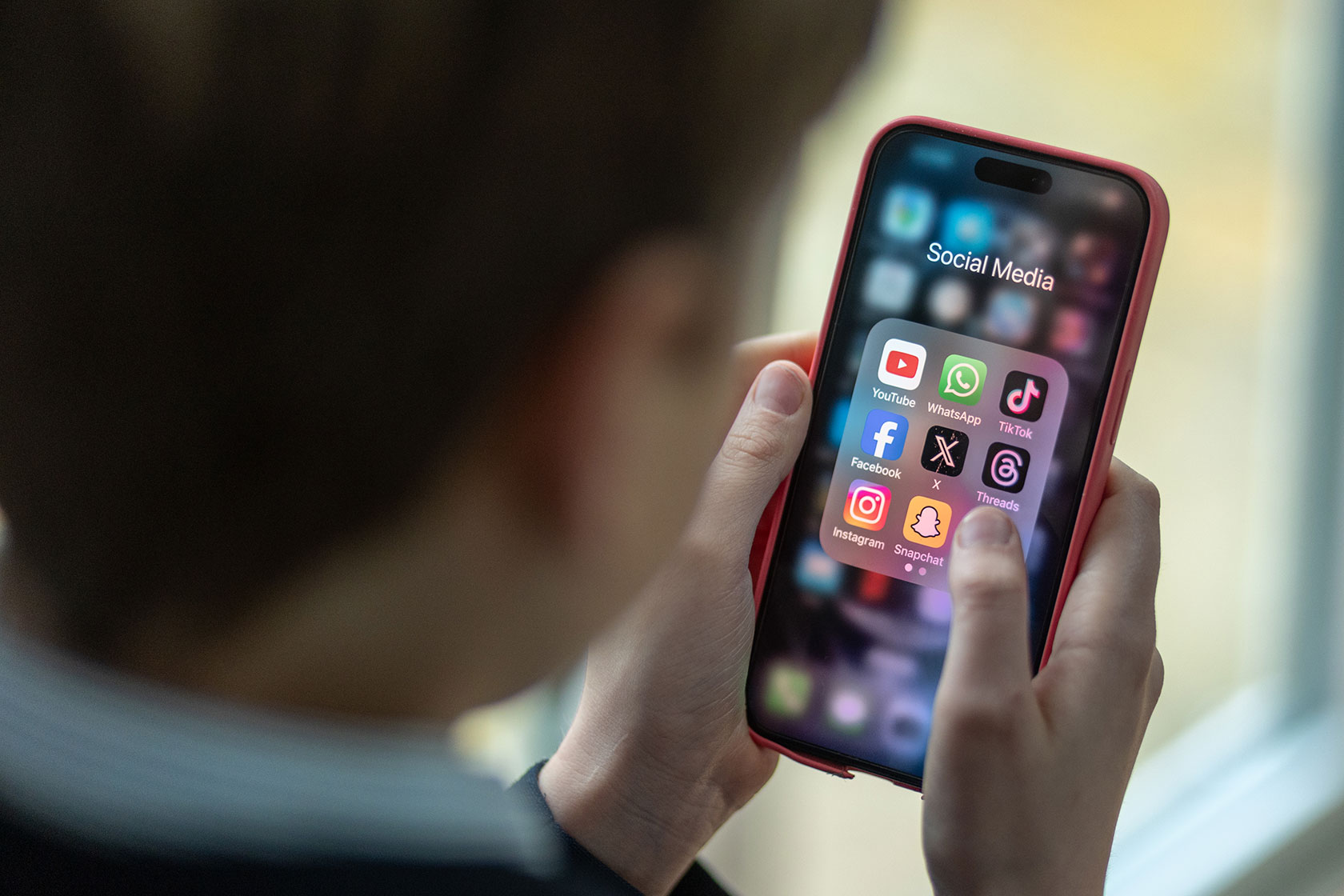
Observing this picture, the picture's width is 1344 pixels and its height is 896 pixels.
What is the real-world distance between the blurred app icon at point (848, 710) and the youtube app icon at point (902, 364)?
0.18m

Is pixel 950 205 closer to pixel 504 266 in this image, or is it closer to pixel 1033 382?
pixel 1033 382

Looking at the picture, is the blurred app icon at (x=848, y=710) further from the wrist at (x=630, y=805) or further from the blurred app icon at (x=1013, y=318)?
the blurred app icon at (x=1013, y=318)

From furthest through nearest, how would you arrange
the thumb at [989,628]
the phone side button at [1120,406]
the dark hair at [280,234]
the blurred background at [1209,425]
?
1. the blurred background at [1209,425]
2. the phone side button at [1120,406]
3. the thumb at [989,628]
4. the dark hair at [280,234]

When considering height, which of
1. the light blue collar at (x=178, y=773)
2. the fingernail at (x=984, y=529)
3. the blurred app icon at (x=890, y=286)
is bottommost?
the fingernail at (x=984, y=529)

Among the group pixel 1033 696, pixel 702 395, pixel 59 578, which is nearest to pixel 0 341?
pixel 59 578

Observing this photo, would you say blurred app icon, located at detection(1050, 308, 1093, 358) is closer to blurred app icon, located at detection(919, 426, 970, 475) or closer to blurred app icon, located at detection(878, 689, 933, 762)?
blurred app icon, located at detection(919, 426, 970, 475)

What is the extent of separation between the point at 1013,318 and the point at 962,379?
44mm

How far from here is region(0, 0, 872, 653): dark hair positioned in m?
0.24

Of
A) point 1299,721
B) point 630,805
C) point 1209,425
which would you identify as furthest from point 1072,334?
point 1299,721

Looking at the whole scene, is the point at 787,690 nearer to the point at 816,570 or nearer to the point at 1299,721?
the point at 816,570

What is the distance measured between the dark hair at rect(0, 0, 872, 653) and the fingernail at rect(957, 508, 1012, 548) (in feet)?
0.98

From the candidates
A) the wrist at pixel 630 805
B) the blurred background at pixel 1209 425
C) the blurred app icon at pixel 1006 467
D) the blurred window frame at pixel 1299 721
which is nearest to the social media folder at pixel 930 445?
the blurred app icon at pixel 1006 467

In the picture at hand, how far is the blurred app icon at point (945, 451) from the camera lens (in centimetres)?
61

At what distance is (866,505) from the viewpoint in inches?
24.5
